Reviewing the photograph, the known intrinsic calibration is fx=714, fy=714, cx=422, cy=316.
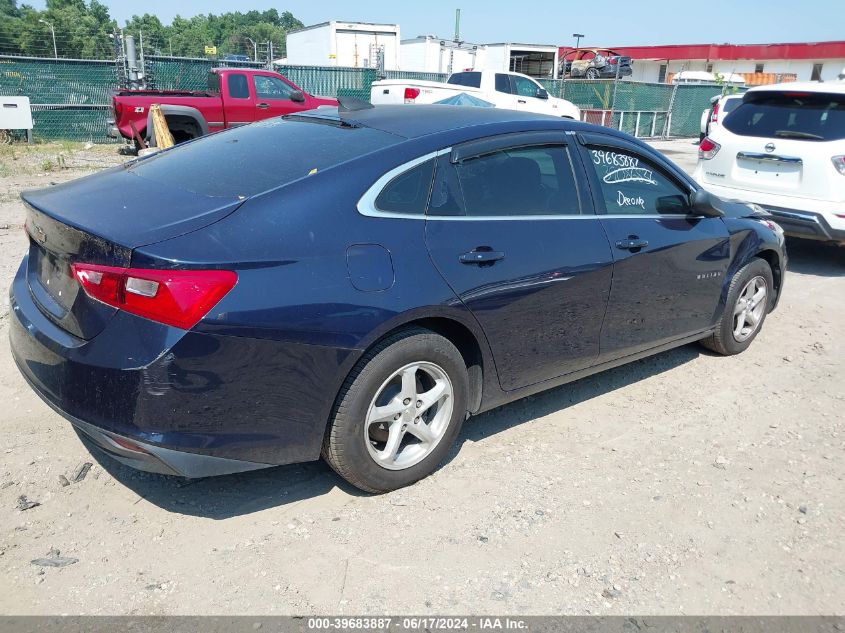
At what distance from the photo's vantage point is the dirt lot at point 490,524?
2701 millimetres

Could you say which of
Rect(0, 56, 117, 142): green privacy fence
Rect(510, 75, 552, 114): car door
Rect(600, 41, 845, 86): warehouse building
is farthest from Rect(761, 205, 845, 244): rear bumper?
Rect(600, 41, 845, 86): warehouse building

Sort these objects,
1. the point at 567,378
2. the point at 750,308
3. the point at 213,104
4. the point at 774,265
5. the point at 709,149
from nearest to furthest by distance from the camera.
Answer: the point at 567,378
the point at 750,308
the point at 774,265
the point at 709,149
the point at 213,104

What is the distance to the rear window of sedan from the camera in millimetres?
3117

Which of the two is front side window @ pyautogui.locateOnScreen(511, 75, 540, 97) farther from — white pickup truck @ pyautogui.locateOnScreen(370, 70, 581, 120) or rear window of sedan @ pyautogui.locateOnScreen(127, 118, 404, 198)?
rear window of sedan @ pyautogui.locateOnScreen(127, 118, 404, 198)

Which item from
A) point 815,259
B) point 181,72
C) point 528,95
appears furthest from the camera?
point 181,72

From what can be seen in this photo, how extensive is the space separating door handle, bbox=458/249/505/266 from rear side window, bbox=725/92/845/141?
5.48 m

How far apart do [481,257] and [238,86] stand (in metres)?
12.8

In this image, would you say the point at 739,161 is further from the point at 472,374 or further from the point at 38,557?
the point at 38,557

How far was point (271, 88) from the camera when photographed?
15062 mm

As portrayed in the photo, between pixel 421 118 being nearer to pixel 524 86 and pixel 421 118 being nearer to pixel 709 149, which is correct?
pixel 709 149

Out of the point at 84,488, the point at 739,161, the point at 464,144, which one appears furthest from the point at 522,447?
the point at 739,161

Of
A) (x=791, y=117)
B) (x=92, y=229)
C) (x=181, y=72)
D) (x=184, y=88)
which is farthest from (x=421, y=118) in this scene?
(x=181, y=72)

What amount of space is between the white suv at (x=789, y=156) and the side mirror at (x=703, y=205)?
3266mm

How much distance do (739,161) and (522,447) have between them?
17.8ft
